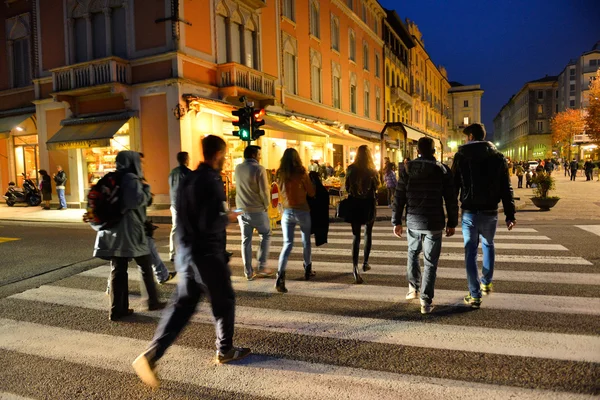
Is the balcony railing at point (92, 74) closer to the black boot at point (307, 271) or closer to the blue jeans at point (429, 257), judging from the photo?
the black boot at point (307, 271)

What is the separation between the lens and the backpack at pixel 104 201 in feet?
14.9

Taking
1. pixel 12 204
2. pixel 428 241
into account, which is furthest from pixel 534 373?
pixel 12 204

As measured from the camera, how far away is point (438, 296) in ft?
17.6

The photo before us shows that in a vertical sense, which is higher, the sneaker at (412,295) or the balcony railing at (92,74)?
the balcony railing at (92,74)

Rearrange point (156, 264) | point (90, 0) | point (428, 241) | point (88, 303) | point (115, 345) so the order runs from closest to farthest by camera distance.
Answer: point (115, 345) < point (428, 241) < point (88, 303) < point (156, 264) < point (90, 0)

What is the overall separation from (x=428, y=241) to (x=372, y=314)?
97 centimetres

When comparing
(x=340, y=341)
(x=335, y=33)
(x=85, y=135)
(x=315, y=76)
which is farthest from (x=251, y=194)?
(x=335, y=33)

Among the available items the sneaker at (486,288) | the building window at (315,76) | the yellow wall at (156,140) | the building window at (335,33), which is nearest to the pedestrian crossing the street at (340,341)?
the sneaker at (486,288)

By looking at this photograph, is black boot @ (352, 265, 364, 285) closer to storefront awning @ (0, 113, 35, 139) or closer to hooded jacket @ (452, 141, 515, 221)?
hooded jacket @ (452, 141, 515, 221)

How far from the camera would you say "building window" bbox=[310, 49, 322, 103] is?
25.4 m

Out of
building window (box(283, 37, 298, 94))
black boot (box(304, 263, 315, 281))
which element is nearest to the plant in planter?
black boot (box(304, 263, 315, 281))

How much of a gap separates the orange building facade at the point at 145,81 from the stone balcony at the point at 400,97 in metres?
16.0

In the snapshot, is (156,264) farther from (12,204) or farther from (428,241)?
(12,204)

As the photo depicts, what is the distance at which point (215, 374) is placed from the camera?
350cm
